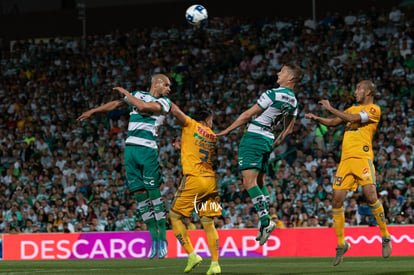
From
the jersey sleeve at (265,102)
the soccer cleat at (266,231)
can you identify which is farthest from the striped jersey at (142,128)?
the soccer cleat at (266,231)

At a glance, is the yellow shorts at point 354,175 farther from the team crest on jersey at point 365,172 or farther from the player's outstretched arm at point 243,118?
the player's outstretched arm at point 243,118

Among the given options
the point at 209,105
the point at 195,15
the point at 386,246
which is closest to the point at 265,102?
the point at 386,246

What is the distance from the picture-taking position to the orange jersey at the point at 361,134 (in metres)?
12.6

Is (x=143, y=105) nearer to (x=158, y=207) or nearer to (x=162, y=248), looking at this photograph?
(x=158, y=207)

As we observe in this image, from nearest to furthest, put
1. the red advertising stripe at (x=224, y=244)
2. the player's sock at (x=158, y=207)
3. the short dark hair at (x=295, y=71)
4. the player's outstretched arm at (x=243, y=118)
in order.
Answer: the player's outstretched arm at (x=243, y=118), the short dark hair at (x=295, y=71), the player's sock at (x=158, y=207), the red advertising stripe at (x=224, y=244)

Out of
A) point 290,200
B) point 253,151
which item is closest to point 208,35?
point 290,200

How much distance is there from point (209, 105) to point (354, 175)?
14.2 metres

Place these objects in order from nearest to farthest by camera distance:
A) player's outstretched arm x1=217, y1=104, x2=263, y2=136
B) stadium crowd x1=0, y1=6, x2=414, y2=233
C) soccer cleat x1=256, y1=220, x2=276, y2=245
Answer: player's outstretched arm x1=217, y1=104, x2=263, y2=136 → soccer cleat x1=256, y1=220, x2=276, y2=245 → stadium crowd x1=0, y1=6, x2=414, y2=233

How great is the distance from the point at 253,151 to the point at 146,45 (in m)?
20.7

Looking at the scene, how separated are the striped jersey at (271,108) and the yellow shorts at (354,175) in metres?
1.69

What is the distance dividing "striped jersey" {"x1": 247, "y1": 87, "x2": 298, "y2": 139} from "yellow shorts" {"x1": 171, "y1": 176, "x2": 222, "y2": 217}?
3.22ft

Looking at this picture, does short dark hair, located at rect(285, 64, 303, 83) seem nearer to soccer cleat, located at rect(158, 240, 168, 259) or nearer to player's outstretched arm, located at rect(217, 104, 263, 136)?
player's outstretched arm, located at rect(217, 104, 263, 136)

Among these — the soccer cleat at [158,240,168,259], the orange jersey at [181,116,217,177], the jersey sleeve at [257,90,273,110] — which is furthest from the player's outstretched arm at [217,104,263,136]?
the soccer cleat at [158,240,168,259]

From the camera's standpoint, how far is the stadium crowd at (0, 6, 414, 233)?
21.4 meters
